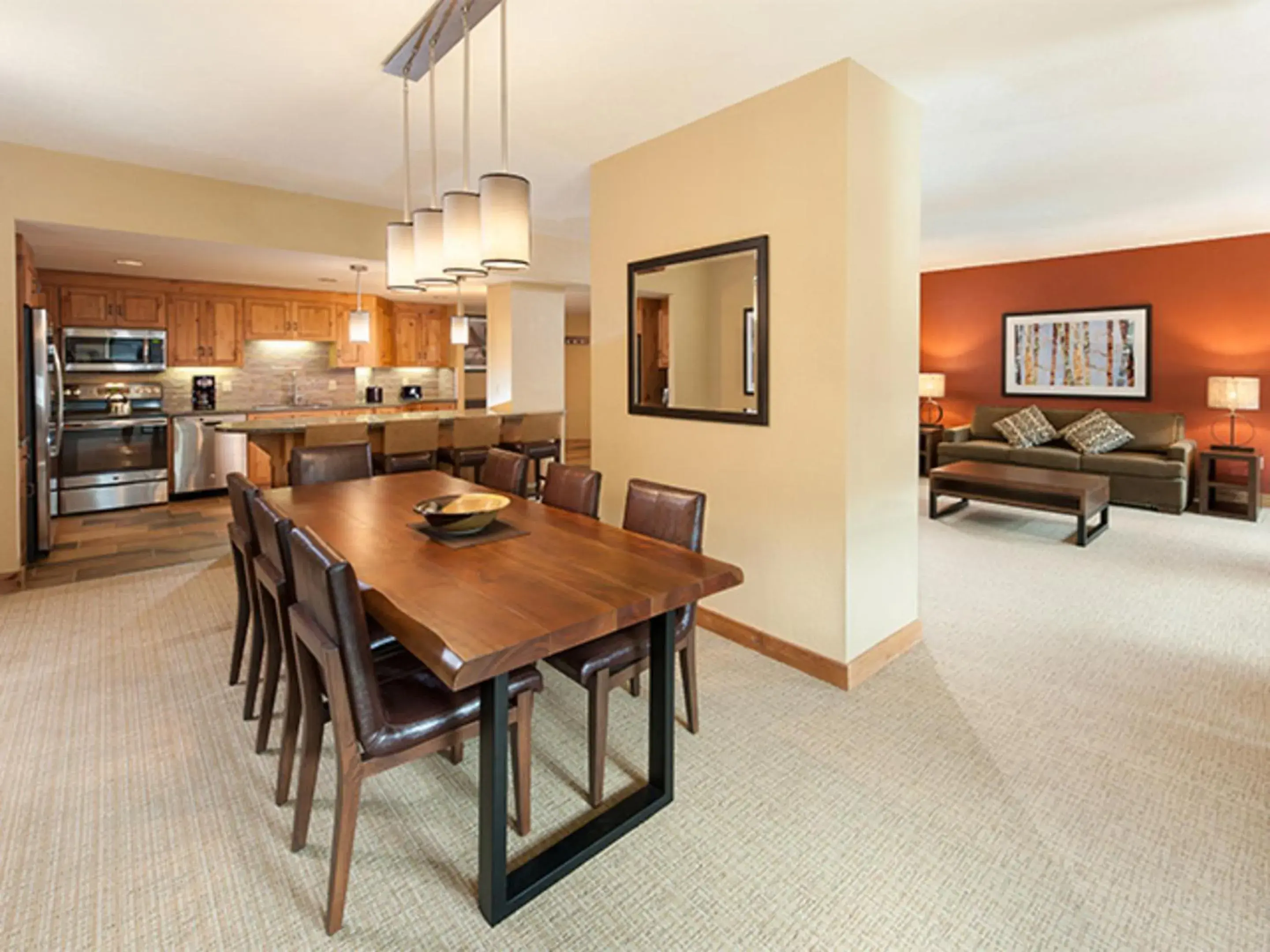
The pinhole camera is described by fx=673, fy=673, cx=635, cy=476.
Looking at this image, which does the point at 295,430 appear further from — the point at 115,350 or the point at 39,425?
the point at 115,350

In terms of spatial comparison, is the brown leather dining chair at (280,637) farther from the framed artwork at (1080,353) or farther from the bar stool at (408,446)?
the framed artwork at (1080,353)

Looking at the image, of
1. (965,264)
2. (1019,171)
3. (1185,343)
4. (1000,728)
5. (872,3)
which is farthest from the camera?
(965,264)

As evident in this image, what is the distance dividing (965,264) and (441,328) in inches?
250

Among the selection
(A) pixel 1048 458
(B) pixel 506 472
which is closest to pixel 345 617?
(B) pixel 506 472

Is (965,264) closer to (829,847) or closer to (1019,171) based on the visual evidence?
(1019,171)

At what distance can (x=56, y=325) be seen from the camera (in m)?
5.95

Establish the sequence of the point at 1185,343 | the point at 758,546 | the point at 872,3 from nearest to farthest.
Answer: the point at 872,3
the point at 758,546
the point at 1185,343

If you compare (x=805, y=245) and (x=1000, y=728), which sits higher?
A: (x=805, y=245)

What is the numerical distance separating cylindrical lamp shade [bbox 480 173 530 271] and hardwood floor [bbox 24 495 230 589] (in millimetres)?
3840

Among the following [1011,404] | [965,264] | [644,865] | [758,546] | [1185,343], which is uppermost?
[965,264]

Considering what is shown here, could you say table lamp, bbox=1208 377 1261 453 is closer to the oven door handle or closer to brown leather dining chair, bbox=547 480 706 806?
brown leather dining chair, bbox=547 480 706 806

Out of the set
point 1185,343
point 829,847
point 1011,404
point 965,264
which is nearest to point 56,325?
point 829,847

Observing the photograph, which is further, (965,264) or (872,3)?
(965,264)

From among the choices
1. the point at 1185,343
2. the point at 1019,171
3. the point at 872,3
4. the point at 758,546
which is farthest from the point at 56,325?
the point at 1185,343
